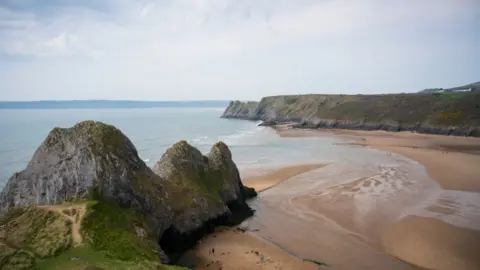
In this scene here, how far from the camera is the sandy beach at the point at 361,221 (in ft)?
67.8

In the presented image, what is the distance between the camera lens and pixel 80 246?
15328mm

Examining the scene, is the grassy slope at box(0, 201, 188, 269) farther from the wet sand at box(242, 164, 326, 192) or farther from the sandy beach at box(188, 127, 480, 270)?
the wet sand at box(242, 164, 326, 192)

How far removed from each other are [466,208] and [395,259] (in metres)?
12.4

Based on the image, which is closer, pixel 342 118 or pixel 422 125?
pixel 422 125

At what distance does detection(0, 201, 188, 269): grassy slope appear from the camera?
1420 cm

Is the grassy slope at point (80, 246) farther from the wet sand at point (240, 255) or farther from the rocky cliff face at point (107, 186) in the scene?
the wet sand at point (240, 255)

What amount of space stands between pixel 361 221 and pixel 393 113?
88.5 m

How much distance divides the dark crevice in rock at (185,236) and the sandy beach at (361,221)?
2.18 ft

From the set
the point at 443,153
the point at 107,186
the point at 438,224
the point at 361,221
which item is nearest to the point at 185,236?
the point at 107,186

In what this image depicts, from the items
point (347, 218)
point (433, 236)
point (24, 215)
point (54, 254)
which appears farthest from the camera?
point (347, 218)

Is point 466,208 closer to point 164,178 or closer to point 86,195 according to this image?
point 164,178

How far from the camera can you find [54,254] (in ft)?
48.5

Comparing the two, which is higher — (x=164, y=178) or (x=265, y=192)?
(x=164, y=178)

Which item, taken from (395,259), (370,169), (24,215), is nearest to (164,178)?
(24,215)
